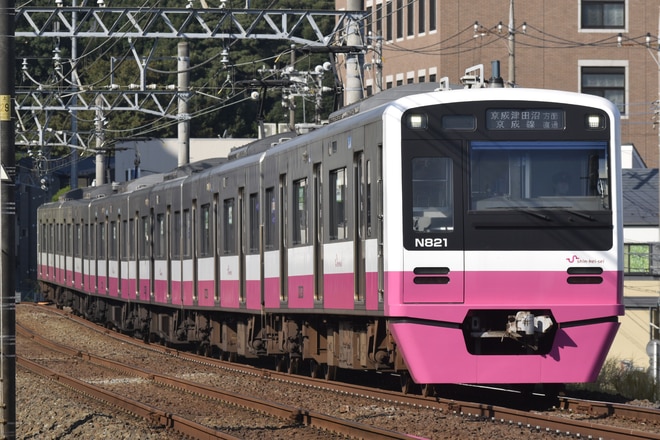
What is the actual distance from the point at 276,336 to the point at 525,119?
266 inches

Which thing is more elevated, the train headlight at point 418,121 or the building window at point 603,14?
the building window at point 603,14

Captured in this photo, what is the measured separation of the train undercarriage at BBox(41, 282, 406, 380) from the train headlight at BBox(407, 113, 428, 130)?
80.0 inches

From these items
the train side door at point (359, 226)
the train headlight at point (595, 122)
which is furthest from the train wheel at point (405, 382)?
the train headlight at point (595, 122)

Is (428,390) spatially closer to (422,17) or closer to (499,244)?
(499,244)

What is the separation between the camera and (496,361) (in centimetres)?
1352

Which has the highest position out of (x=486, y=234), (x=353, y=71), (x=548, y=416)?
(x=353, y=71)

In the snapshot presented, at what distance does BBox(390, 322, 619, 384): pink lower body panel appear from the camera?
528 inches

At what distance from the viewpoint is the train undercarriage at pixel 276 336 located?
14953mm

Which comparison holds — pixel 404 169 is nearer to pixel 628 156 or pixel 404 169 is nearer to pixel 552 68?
pixel 628 156

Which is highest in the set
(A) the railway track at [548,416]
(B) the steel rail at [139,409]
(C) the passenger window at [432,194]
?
(C) the passenger window at [432,194]

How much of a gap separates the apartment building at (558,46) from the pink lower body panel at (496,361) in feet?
133

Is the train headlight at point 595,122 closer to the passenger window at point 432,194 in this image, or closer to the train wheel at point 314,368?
the passenger window at point 432,194

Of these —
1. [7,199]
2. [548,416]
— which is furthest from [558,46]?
[7,199]

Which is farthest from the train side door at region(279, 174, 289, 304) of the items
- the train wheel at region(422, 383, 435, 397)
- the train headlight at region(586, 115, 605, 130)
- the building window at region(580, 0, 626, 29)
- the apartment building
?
the building window at region(580, 0, 626, 29)
